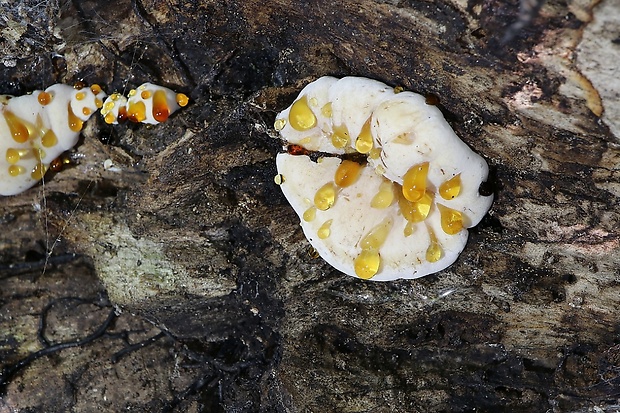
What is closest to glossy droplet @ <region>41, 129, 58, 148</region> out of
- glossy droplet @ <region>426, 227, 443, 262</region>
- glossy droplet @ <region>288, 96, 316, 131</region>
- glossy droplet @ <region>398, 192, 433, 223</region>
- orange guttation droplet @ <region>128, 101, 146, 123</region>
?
orange guttation droplet @ <region>128, 101, 146, 123</region>

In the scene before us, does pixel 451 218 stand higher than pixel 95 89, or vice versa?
pixel 451 218

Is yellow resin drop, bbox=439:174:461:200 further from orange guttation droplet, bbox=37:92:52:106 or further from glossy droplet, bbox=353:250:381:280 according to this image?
orange guttation droplet, bbox=37:92:52:106

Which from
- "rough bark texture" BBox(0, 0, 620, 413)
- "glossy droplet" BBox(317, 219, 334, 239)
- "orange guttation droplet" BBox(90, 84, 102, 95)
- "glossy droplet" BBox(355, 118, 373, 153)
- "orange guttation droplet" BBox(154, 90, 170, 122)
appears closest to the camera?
"rough bark texture" BBox(0, 0, 620, 413)

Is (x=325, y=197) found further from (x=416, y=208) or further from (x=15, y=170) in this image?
(x=15, y=170)

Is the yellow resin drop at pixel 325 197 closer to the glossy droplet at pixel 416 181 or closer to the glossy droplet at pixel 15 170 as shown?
the glossy droplet at pixel 416 181

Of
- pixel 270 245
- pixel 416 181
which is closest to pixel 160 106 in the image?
pixel 270 245

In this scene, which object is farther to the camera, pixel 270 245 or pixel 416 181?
pixel 270 245

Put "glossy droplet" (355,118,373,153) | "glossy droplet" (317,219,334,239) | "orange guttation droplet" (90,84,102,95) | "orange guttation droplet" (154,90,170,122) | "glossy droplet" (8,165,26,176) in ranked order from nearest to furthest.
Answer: "glossy droplet" (355,118,373,153) < "glossy droplet" (317,219,334,239) < "orange guttation droplet" (154,90,170,122) < "orange guttation droplet" (90,84,102,95) < "glossy droplet" (8,165,26,176)
